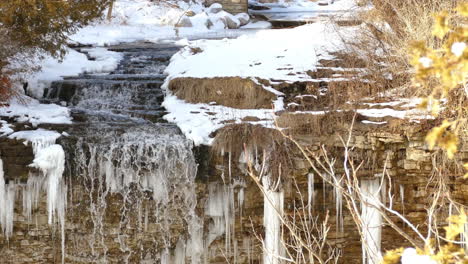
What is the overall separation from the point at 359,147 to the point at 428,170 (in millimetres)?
917

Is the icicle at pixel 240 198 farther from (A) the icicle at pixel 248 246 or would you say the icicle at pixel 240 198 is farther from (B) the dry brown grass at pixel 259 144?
(A) the icicle at pixel 248 246

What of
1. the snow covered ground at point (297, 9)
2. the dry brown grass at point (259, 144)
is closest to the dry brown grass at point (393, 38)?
the dry brown grass at point (259, 144)

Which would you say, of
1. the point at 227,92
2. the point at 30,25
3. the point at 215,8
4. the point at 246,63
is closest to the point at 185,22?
the point at 215,8

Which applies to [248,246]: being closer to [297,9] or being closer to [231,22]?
[231,22]

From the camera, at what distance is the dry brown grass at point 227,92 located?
10.3 m

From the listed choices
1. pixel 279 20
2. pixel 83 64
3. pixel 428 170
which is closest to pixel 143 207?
pixel 428 170

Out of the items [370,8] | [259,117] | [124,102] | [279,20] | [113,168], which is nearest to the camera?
[113,168]

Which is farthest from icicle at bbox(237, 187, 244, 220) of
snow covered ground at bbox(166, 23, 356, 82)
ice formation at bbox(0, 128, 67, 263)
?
snow covered ground at bbox(166, 23, 356, 82)

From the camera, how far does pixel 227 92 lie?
10422 millimetres

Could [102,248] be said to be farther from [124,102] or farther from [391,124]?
[391,124]

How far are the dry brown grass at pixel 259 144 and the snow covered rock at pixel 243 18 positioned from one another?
9.91 m

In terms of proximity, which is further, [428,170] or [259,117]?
[259,117]

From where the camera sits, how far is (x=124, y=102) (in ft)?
35.5

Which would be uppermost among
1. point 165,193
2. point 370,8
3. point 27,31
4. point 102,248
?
point 370,8
